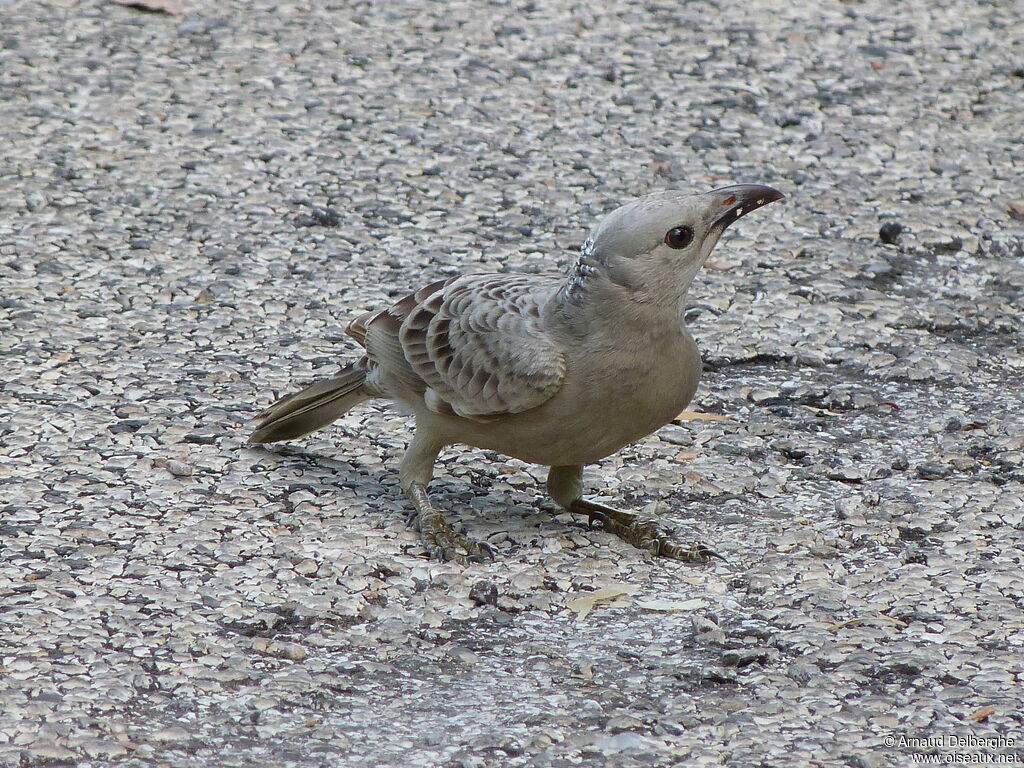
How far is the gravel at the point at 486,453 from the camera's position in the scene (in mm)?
3691

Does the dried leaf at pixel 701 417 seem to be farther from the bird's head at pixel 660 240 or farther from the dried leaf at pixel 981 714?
the dried leaf at pixel 981 714

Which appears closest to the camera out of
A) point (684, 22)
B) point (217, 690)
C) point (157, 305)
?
point (217, 690)

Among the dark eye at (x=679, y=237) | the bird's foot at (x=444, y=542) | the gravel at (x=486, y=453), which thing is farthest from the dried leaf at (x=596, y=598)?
the dark eye at (x=679, y=237)

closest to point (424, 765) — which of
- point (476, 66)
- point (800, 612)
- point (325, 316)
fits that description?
point (800, 612)

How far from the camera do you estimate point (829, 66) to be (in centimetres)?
816

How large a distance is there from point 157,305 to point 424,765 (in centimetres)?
320

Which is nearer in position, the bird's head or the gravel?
the gravel

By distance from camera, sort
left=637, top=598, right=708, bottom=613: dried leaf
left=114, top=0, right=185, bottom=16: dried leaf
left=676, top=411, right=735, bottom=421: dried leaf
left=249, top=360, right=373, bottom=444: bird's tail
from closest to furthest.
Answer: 1. left=637, top=598, right=708, bottom=613: dried leaf
2. left=249, top=360, right=373, bottom=444: bird's tail
3. left=676, top=411, right=735, bottom=421: dried leaf
4. left=114, top=0, right=185, bottom=16: dried leaf

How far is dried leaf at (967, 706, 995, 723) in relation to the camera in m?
3.54

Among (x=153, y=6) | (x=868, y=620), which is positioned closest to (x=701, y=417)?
(x=868, y=620)

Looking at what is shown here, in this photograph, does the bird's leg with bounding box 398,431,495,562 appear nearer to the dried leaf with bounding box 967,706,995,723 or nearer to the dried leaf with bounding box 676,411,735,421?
the dried leaf with bounding box 676,411,735,421

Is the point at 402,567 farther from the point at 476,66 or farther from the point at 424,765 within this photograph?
the point at 476,66

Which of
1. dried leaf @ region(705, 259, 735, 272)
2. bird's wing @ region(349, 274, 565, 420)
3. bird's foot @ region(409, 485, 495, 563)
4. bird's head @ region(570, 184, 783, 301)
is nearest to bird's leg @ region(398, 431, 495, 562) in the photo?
bird's foot @ region(409, 485, 495, 563)

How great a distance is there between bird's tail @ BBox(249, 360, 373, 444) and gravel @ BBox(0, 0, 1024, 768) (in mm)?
119
